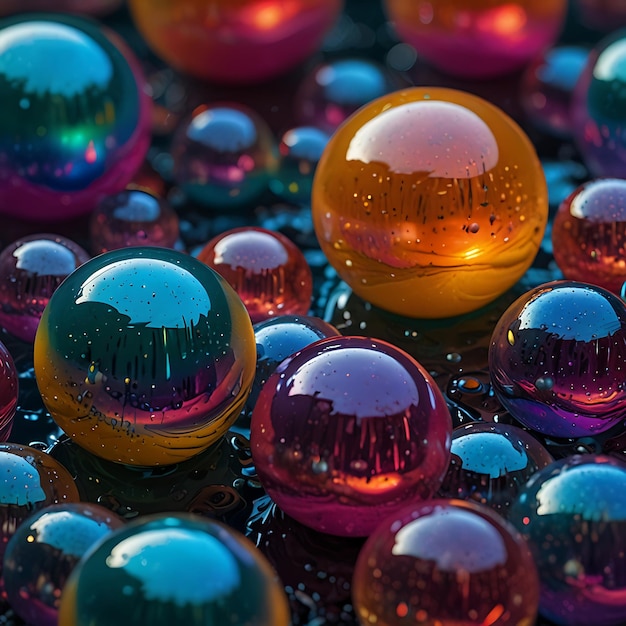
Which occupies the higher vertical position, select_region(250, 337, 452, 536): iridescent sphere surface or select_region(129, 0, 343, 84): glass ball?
select_region(129, 0, 343, 84): glass ball

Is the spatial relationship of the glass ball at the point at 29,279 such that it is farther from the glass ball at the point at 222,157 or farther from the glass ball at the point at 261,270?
the glass ball at the point at 222,157

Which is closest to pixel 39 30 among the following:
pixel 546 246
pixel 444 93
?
pixel 444 93

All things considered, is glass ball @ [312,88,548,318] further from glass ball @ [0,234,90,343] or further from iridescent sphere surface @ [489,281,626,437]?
glass ball @ [0,234,90,343]

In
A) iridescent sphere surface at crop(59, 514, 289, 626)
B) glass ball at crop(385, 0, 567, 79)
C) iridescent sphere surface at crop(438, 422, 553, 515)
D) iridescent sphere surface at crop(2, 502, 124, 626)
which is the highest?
glass ball at crop(385, 0, 567, 79)

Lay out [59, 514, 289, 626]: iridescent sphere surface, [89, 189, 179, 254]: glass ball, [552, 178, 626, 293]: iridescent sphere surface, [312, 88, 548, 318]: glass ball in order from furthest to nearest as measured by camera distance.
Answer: [89, 189, 179, 254]: glass ball → [552, 178, 626, 293]: iridescent sphere surface → [312, 88, 548, 318]: glass ball → [59, 514, 289, 626]: iridescent sphere surface

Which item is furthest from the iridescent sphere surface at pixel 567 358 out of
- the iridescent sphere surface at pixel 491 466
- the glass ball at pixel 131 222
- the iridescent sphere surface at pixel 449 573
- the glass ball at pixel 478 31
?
the glass ball at pixel 478 31

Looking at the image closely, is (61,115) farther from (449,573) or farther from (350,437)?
(449,573)

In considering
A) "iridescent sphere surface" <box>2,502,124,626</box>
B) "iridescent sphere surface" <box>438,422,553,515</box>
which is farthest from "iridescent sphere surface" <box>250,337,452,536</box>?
"iridescent sphere surface" <box>2,502,124,626</box>
